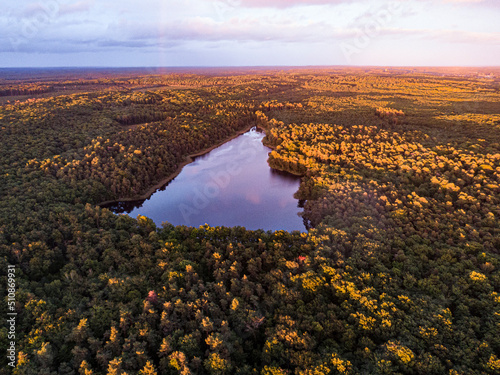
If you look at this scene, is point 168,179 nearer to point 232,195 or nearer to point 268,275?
point 232,195

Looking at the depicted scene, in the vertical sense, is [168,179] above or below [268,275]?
above

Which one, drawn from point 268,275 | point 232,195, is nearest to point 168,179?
point 232,195

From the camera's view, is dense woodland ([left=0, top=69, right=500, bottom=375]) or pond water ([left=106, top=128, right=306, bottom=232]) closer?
dense woodland ([left=0, top=69, right=500, bottom=375])

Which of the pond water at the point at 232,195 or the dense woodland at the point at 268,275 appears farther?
the pond water at the point at 232,195

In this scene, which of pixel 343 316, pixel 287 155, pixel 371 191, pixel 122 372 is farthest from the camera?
pixel 287 155

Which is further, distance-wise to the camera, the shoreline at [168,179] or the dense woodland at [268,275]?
the shoreline at [168,179]

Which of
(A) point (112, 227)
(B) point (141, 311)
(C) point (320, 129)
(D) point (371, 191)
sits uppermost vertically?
(C) point (320, 129)

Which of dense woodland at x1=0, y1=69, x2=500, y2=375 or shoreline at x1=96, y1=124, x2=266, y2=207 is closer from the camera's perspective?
dense woodland at x1=0, y1=69, x2=500, y2=375

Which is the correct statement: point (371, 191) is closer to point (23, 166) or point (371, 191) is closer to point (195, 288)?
point (195, 288)

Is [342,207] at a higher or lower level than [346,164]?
lower

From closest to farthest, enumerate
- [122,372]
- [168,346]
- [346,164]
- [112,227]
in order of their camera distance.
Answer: [122,372]
[168,346]
[112,227]
[346,164]

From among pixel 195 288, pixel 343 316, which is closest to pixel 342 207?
pixel 343 316
